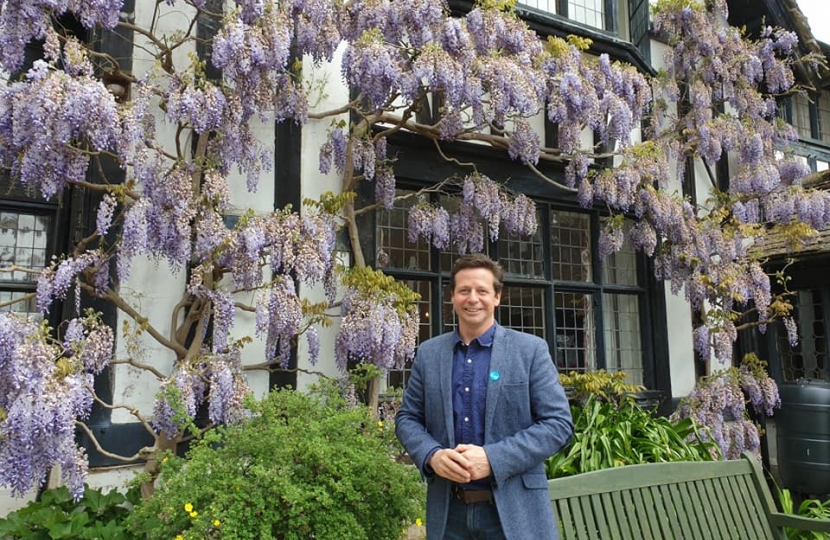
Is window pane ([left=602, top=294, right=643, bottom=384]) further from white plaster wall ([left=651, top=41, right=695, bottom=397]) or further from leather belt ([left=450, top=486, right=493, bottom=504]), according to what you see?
leather belt ([left=450, top=486, right=493, bottom=504])

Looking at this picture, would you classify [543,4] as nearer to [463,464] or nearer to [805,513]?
[805,513]

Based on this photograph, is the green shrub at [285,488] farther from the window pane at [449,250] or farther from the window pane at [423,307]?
the window pane at [449,250]

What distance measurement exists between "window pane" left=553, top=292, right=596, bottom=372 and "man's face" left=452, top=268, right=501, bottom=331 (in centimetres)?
421

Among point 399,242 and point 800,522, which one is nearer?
point 800,522

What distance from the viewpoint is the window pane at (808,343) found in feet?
25.2

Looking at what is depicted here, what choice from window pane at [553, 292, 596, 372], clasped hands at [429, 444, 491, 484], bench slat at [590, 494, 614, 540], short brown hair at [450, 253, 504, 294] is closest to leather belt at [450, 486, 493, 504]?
clasped hands at [429, 444, 491, 484]

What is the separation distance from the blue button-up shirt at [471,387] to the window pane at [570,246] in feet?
14.0

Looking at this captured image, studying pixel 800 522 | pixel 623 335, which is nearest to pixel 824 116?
pixel 623 335

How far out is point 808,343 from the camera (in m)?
7.77

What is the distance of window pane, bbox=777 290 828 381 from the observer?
769 cm

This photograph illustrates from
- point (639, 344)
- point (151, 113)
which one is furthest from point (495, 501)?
point (639, 344)

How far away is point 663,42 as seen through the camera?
24.7 feet

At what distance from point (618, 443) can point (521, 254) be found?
2.41m

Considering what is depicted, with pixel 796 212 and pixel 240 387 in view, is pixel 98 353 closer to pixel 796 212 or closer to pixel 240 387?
pixel 240 387
